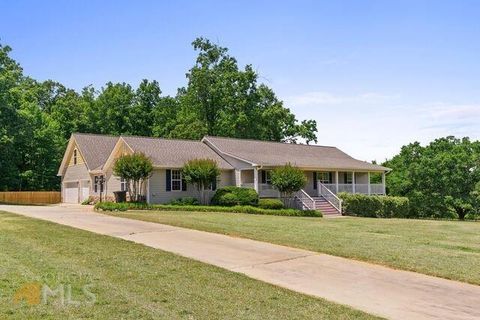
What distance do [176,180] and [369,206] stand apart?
13.1 m

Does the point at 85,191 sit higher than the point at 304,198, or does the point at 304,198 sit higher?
the point at 85,191

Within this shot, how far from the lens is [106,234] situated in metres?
13.3

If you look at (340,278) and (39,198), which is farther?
(39,198)

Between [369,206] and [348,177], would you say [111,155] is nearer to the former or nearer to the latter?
[369,206]

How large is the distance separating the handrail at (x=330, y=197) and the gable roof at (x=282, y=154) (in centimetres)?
162

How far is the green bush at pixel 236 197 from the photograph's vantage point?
2872 centimetres

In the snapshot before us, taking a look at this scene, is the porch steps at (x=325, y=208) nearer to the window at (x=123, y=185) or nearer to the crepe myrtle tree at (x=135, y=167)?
the crepe myrtle tree at (x=135, y=167)

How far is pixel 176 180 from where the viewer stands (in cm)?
3073

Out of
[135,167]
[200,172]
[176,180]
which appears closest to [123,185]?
[176,180]

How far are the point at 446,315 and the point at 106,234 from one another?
9.69 m

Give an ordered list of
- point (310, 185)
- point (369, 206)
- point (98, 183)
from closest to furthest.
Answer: point (369, 206), point (98, 183), point (310, 185)

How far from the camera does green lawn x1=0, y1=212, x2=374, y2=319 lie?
5715 mm

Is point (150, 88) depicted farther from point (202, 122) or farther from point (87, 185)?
point (87, 185)

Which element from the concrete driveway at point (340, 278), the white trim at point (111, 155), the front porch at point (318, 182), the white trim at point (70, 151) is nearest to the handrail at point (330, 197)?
the front porch at point (318, 182)
